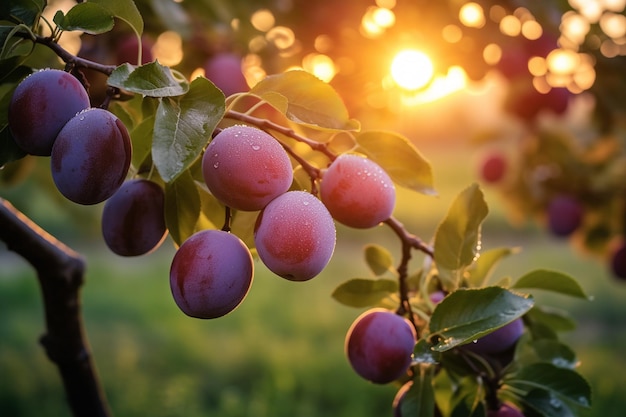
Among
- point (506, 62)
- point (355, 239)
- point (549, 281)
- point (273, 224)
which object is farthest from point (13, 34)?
point (355, 239)

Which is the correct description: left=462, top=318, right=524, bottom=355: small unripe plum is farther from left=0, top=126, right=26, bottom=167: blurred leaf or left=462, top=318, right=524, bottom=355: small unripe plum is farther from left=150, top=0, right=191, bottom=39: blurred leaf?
left=150, top=0, right=191, bottom=39: blurred leaf

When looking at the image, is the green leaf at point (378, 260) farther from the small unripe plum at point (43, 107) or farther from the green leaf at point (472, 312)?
the small unripe plum at point (43, 107)

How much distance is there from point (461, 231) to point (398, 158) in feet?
0.30

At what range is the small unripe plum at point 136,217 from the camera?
54cm

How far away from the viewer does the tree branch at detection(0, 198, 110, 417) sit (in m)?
0.69

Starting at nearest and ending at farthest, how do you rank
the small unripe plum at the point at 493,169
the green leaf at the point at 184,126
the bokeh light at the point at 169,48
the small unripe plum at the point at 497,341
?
the green leaf at the point at 184,126
the small unripe plum at the point at 497,341
the bokeh light at the point at 169,48
the small unripe plum at the point at 493,169

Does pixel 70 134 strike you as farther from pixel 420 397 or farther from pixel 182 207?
pixel 420 397

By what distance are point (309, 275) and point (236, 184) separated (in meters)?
0.08

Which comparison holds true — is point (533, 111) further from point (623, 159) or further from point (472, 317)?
point (472, 317)

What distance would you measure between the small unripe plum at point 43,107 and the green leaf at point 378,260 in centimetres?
32

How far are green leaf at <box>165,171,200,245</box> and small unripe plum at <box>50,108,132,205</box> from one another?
5 centimetres

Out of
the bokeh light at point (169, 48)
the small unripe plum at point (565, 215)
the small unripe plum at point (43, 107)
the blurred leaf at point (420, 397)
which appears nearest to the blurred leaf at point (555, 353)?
the blurred leaf at point (420, 397)

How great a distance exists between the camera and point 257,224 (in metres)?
0.48

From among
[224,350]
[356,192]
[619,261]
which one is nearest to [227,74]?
[356,192]
